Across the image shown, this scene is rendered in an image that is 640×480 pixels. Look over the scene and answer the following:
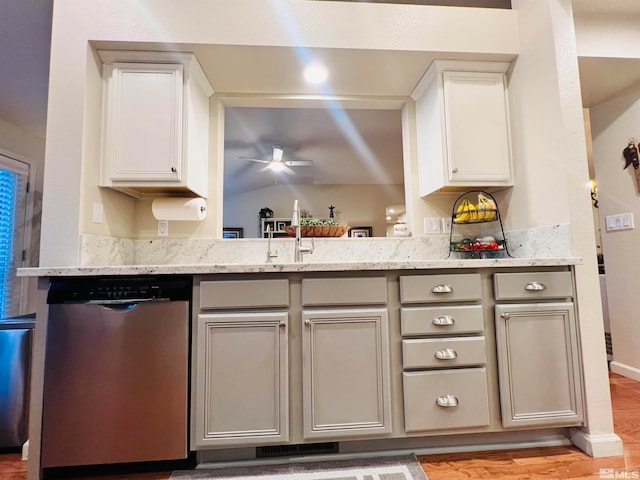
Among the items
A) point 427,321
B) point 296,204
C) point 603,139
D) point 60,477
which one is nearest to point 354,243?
point 296,204

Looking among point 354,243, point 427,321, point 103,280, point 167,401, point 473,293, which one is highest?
point 354,243

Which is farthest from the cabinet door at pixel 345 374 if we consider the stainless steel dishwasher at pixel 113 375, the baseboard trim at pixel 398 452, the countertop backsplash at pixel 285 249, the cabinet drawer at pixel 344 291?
the countertop backsplash at pixel 285 249

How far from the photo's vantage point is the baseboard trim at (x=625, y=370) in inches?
96.1

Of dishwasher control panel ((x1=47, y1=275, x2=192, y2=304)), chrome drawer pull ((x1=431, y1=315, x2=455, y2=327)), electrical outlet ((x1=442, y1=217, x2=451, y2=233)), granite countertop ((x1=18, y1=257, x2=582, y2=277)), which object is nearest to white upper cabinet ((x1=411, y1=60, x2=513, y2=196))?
electrical outlet ((x1=442, y1=217, x2=451, y2=233))

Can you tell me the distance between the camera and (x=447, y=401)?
4.83 ft

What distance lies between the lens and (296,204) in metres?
2.07

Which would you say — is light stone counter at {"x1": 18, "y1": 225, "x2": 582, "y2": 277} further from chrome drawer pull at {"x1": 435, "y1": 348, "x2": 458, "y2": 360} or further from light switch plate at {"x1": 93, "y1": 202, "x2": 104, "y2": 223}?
chrome drawer pull at {"x1": 435, "y1": 348, "x2": 458, "y2": 360}

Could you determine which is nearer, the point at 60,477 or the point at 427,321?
the point at 60,477

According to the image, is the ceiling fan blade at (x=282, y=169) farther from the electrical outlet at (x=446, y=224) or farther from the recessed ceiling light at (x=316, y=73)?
the electrical outlet at (x=446, y=224)

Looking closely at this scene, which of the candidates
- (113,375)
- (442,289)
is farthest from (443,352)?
(113,375)

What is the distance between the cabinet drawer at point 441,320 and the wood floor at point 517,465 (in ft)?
1.92

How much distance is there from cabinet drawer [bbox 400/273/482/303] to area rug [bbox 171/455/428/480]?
2.40ft

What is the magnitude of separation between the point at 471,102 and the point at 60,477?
2867mm

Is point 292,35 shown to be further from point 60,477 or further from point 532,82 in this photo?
point 60,477
